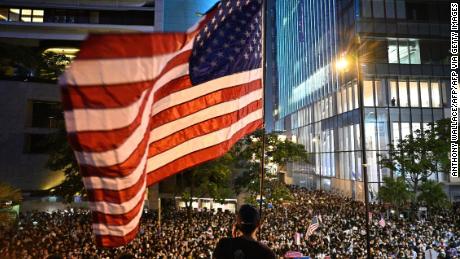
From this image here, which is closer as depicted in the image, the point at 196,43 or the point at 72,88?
the point at 72,88

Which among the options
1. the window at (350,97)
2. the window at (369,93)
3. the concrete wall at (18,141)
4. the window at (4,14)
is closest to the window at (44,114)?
the concrete wall at (18,141)

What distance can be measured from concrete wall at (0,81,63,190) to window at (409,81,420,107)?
39687 millimetres

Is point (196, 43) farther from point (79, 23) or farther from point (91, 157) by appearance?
point (79, 23)

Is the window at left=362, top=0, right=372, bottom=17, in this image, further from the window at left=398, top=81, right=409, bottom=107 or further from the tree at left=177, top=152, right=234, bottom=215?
the tree at left=177, top=152, right=234, bottom=215

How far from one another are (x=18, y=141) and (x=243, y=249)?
36818mm

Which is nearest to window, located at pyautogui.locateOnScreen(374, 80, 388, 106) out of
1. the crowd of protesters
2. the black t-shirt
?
the crowd of protesters

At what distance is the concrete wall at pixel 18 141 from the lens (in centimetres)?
3322

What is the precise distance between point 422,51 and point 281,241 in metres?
34.7

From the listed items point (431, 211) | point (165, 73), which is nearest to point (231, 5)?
point (165, 73)

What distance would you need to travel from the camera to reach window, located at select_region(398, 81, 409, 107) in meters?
40.4

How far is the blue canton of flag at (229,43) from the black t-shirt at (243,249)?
3.06 meters

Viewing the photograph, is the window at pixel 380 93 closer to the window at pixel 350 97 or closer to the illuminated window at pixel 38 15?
the window at pixel 350 97

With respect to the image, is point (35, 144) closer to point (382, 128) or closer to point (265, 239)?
point (265, 239)

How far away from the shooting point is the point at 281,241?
663 inches
